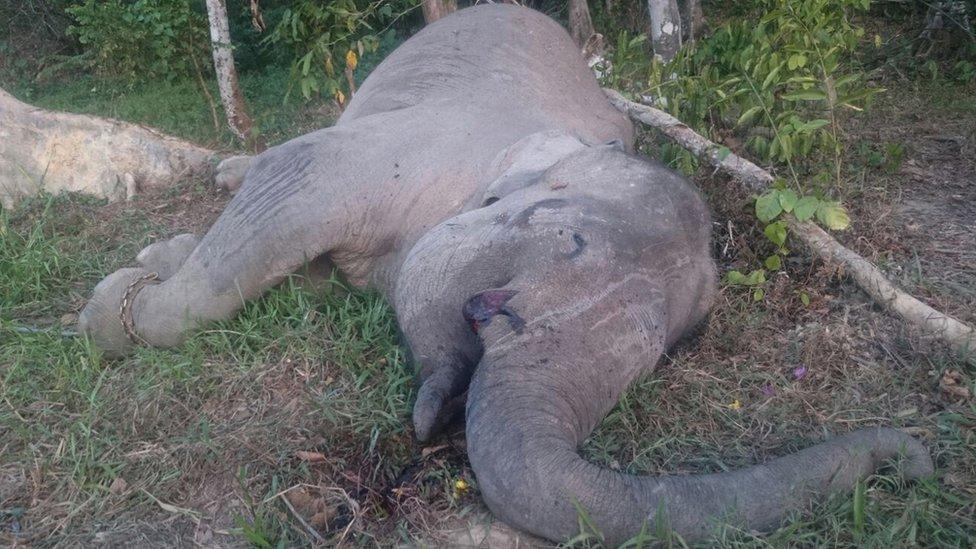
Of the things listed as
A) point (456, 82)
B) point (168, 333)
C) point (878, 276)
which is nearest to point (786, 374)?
point (878, 276)

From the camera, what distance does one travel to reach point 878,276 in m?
3.93

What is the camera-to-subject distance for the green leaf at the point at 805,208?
394 centimetres

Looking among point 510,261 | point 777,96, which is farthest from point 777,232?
point 777,96

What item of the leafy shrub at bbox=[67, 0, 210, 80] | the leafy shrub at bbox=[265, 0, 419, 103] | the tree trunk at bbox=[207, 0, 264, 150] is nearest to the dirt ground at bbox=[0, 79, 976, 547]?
the leafy shrub at bbox=[265, 0, 419, 103]

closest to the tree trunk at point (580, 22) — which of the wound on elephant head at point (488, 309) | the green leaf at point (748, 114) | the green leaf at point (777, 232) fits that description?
the green leaf at point (748, 114)

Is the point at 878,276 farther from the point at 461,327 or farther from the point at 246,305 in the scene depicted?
the point at 246,305

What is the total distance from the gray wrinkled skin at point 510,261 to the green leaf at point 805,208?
20.1 inches

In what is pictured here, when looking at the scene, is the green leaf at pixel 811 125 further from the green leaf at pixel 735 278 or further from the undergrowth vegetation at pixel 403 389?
the green leaf at pixel 735 278

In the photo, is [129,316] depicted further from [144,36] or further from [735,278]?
[144,36]

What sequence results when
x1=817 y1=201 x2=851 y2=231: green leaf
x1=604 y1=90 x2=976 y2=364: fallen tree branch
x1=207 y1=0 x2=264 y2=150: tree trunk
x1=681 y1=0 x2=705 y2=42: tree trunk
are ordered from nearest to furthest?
x1=604 y1=90 x2=976 y2=364: fallen tree branch
x1=817 y1=201 x2=851 y2=231: green leaf
x1=207 y1=0 x2=264 y2=150: tree trunk
x1=681 y1=0 x2=705 y2=42: tree trunk

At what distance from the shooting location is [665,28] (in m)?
5.84

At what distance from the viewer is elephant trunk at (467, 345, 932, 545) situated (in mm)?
2496

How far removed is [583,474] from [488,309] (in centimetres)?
66

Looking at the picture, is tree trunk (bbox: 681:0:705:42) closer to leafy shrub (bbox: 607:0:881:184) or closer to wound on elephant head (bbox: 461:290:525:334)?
leafy shrub (bbox: 607:0:881:184)
